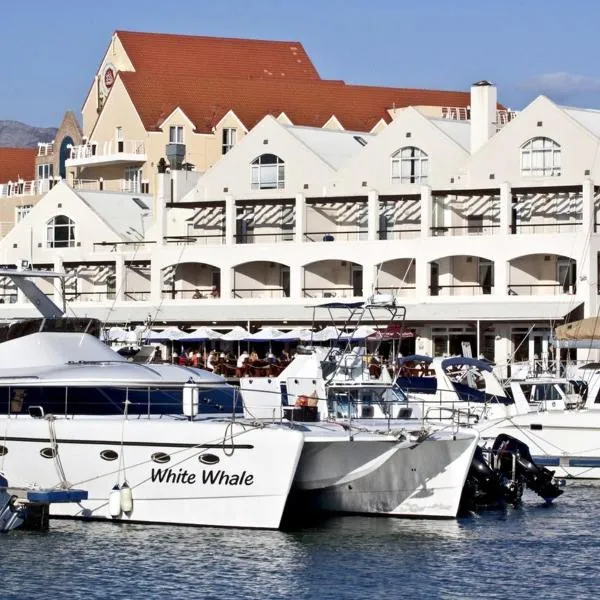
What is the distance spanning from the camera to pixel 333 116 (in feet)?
327

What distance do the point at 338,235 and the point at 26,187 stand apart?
32.8 meters

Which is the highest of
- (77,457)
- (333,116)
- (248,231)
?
(333,116)

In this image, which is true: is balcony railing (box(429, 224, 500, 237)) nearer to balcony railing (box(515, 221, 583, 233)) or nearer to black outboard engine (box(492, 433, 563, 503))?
balcony railing (box(515, 221, 583, 233))

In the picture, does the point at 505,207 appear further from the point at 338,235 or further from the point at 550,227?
the point at 338,235

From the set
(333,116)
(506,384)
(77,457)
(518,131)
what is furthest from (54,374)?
(333,116)

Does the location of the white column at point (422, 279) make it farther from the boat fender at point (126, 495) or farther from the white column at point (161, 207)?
the boat fender at point (126, 495)

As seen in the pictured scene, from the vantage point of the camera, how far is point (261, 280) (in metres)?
83.0

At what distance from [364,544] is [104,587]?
5991mm

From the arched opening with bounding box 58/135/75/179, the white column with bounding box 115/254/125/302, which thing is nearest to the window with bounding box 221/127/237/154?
the white column with bounding box 115/254/125/302

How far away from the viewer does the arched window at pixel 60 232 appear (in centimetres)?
9144

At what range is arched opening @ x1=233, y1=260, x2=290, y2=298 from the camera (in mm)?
82438

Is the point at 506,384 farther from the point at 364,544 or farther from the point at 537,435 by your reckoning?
the point at 364,544

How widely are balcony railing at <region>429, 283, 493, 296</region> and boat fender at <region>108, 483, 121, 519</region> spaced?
1777 inches

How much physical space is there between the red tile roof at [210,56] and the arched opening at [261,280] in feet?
80.6
